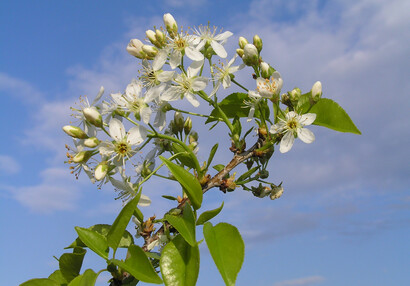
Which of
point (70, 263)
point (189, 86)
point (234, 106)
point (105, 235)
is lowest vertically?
point (70, 263)

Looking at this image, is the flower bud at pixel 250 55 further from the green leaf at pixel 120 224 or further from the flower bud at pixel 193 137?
the green leaf at pixel 120 224

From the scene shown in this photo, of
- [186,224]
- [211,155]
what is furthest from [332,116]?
[186,224]

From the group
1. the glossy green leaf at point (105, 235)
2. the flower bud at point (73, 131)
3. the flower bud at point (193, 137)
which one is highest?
the flower bud at point (193, 137)

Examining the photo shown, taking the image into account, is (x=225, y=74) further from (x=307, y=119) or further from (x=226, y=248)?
(x=226, y=248)

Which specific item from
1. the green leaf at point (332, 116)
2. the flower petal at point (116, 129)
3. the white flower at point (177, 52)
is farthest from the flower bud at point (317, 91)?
the flower petal at point (116, 129)

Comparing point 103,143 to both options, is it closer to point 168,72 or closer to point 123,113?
point 123,113
